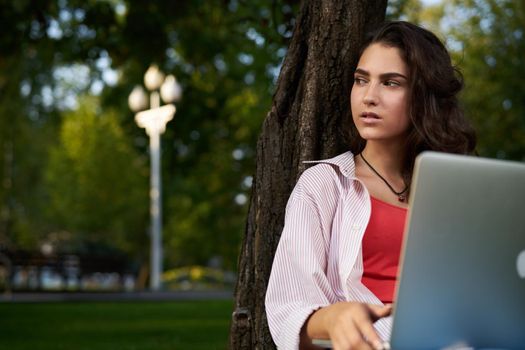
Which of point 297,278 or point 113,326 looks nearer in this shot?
point 297,278

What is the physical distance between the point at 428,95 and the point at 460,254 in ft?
2.96

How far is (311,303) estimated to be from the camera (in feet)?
7.56

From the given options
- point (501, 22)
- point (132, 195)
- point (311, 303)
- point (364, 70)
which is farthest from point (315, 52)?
point (132, 195)

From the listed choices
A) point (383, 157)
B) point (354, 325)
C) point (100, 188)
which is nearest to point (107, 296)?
point (100, 188)

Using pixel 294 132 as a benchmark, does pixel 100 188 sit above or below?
below

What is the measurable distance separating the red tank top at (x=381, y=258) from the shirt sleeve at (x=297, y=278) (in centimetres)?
14

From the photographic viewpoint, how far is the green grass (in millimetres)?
8867

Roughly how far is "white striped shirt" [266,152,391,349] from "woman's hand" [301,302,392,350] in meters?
0.20

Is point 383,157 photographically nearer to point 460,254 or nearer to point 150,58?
point 460,254

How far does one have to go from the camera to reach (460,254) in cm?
197

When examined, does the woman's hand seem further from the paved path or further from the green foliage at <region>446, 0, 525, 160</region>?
the green foliage at <region>446, 0, 525, 160</region>

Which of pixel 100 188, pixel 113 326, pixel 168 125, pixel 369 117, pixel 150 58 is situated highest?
pixel 150 58

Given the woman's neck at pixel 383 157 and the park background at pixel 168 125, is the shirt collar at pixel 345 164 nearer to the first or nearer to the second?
the woman's neck at pixel 383 157

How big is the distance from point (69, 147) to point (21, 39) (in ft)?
90.4
